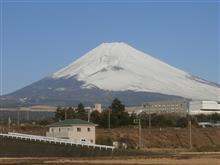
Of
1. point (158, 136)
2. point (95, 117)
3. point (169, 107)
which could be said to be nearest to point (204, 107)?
point (169, 107)

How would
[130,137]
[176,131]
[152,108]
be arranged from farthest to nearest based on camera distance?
→ [152,108] → [176,131] → [130,137]

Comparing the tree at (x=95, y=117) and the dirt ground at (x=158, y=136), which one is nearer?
the dirt ground at (x=158, y=136)

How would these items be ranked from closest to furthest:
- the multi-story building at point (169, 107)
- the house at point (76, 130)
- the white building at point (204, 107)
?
the house at point (76, 130) < the white building at point (204, 107) < the multi-story building at point (169, 107)

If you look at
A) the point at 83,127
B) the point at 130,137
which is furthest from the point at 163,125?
the point at 83,127

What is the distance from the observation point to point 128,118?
104250 millimetres

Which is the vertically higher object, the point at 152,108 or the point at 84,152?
the point at 152,108

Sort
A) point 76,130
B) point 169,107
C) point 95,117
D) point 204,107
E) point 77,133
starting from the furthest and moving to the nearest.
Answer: point 169,107 → point 204,107 → point 95,117 → point 77,133 → point 76,130

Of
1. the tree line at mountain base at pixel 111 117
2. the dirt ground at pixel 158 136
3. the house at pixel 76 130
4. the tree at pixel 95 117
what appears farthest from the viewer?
the tree at pixel 95 117

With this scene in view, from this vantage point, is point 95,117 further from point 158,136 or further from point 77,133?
point 77,133

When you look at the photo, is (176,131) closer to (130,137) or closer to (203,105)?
(130,137)

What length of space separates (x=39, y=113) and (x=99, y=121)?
8597 cm

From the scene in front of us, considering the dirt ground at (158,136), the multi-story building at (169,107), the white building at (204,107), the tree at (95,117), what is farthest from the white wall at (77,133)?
the white building at (204,107)

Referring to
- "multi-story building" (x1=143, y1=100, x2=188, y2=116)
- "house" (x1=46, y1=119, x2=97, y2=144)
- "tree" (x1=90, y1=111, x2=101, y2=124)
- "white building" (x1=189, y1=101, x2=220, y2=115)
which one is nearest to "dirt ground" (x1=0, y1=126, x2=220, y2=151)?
"house" (x1=46, y1=119, x2=97, y2=144)

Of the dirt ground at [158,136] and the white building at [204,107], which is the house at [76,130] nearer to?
the dirt ground at [158,136]
